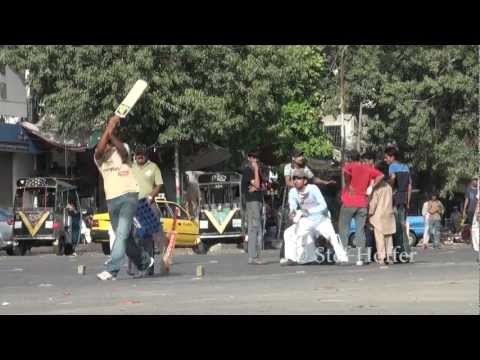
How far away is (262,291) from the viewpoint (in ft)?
36.6

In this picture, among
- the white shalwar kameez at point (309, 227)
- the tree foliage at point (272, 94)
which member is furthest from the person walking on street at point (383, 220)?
the tree foliage at point (272, 94)

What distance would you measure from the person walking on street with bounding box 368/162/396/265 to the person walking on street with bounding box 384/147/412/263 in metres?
0.26

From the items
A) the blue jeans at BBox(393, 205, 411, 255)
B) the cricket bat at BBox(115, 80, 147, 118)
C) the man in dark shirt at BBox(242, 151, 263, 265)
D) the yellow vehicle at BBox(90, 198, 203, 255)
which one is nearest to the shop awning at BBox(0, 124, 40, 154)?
the yellow vehicle at BBox(90, 198, 203, 255)

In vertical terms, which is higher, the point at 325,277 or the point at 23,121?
the point at 23,121

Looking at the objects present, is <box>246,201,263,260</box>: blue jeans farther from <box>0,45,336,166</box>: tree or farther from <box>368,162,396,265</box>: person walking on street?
<box>0,45,336,166</box>: tree

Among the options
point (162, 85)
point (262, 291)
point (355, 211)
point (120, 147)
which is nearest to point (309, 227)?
point (355, 211)

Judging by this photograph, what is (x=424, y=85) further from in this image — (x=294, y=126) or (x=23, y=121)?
(x=23, y=121)

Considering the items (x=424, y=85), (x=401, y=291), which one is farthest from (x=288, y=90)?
(x=401, y=291)

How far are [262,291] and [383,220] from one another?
5.04 m

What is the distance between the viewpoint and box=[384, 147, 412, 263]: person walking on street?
16281 mm

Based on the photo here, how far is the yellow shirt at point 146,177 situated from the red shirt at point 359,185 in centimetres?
326

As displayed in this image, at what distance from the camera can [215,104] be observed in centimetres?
3228

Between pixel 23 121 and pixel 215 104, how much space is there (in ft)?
27.7

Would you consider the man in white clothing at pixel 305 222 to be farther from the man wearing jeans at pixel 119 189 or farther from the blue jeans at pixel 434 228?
the blue jeans at pixel 434 228
